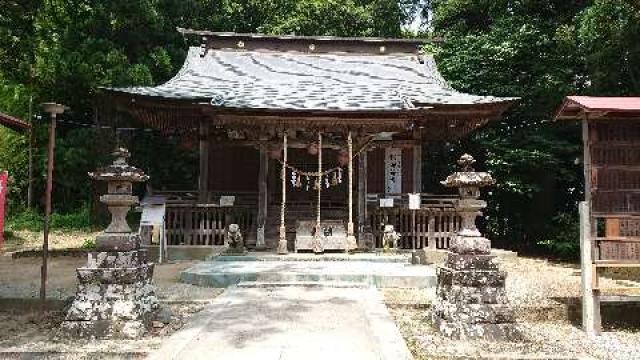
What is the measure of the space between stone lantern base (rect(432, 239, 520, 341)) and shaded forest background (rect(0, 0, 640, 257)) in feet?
33.6

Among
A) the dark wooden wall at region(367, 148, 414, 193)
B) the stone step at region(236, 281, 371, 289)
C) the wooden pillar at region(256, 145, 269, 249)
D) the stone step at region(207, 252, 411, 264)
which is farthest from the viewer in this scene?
the dark wooden wall at region(367, 148, 414, 193)

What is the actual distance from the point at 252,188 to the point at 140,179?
8530 millimetres

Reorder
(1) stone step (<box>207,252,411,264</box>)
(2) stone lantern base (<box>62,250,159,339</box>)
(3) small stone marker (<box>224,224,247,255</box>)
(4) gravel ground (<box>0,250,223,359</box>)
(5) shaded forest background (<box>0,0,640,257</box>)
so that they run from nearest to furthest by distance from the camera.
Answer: (4) gravel ground (<box>0,250,223,359</box>), (2) stone lantern base (<box>62,250,159,339</box>), (1) stone step (<box>207,252,411,264</box>), (3) small stone marker (<box>224,224,247,255</box>), (5) shaded forest background (<box>0,0,640,257</box>)

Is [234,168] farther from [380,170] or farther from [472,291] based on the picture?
[472,291]

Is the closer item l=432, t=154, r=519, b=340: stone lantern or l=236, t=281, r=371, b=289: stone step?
l=432, t=154, r=519, b=340: stone lantern

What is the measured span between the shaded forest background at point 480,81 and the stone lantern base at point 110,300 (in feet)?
28.2

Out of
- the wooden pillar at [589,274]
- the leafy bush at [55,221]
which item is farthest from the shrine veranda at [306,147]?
the leafy bush at [55,221]

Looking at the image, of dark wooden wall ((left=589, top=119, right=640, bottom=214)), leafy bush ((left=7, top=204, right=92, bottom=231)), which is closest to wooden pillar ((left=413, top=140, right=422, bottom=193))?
dark wooden wall ((left=589, top=119, right=640, bottom=214))

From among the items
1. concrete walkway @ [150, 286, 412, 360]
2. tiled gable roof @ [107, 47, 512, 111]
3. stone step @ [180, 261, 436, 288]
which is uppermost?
tiled gable roof @ [107, 47, 512, 111]

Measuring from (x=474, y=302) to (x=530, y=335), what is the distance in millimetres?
941

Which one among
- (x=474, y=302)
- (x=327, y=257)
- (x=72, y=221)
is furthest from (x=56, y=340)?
(x=72, y=221)

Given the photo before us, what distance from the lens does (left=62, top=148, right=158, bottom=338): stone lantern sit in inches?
248

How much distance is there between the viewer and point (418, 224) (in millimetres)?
13977

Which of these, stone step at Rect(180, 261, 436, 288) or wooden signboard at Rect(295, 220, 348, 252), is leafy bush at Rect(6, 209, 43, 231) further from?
stone step at Rect(180, 261, 436, 288)
